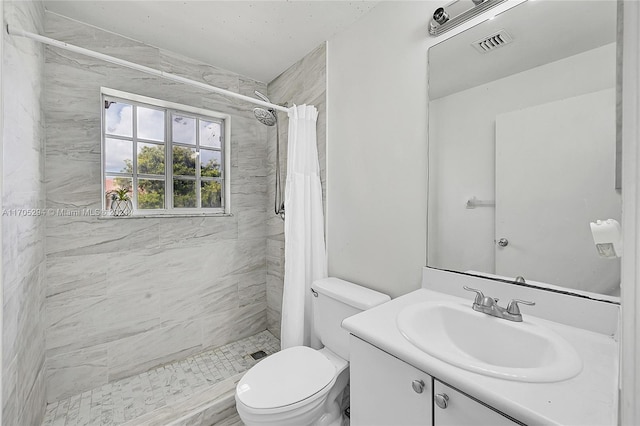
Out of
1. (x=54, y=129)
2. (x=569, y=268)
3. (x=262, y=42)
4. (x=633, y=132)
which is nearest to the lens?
(x=633, y=132)

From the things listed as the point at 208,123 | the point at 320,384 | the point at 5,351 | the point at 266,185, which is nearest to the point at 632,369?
the point at 320,384

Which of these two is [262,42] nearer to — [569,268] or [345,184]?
[345,184]

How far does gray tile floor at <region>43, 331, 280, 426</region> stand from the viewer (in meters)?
1.54

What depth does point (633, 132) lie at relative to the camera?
0.31 meters

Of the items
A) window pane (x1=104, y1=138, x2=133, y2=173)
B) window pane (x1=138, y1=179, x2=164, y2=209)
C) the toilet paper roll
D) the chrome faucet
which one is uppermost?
window pane (x1=104, y1=138, x2=133, y2=173)

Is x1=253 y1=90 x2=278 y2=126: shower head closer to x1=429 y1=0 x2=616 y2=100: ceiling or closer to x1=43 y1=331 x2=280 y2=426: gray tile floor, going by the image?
x1=429 y1=0 x2=616 y2=100: ceiling

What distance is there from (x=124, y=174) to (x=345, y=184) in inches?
61.7

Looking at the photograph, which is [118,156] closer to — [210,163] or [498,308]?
[210,163]

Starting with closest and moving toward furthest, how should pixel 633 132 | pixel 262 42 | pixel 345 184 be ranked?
pixel 633 132, pixel 345 184, pixel 262 42

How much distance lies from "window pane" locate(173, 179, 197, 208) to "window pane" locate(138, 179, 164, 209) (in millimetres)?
95

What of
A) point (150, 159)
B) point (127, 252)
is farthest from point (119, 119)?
point (127, 252)

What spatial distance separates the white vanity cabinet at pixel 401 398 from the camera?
27.0 inches

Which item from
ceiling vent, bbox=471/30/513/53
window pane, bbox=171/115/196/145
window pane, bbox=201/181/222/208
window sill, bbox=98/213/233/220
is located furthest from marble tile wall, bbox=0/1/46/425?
ceiling vent, bbox=471/30/513/53

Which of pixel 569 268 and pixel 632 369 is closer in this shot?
pixel 632 369
